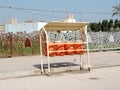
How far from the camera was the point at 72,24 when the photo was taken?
1379 centimetres

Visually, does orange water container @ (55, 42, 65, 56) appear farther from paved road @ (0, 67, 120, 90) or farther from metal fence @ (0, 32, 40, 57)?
metal fence @ (0, 32, 40, 57)

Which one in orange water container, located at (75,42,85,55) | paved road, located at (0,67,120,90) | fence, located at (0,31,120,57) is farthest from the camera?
fence, located at (0,31,120,57)

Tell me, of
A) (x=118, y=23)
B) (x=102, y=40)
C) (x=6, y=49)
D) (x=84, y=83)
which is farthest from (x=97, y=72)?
(x=118, y=23)

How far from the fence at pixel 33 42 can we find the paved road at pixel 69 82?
33.0ft

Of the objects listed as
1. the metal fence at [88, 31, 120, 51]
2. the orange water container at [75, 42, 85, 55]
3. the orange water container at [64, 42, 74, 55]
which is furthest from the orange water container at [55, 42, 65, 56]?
the metal fence at [88, 31, 120, 51]

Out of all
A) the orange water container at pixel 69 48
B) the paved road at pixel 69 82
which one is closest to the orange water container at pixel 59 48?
the orange water container at pixel 69 48

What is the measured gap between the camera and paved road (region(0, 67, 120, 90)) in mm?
10068

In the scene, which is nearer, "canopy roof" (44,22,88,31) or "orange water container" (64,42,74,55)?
"canopy roof" (44,22,88,31)

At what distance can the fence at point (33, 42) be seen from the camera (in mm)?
24281

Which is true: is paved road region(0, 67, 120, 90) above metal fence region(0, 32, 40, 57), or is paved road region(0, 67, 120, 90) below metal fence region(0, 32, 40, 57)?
below

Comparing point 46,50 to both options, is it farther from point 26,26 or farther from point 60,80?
point 26,26

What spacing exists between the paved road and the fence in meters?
10.1

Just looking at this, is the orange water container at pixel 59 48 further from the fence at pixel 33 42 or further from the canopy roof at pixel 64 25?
the fence at pixel 33 42

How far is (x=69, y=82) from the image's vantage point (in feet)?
36.4
